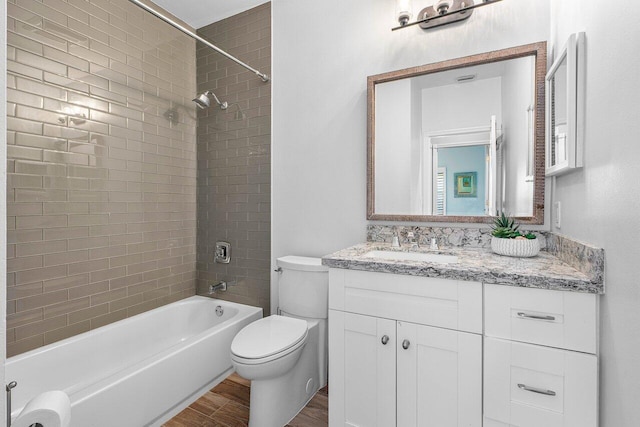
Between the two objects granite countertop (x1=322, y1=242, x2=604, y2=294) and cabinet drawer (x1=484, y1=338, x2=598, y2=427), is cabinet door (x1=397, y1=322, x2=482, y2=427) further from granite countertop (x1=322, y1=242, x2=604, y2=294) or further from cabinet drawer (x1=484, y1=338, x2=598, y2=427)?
granite countertop (x1=322, y1=242, x2=604, y2=294)

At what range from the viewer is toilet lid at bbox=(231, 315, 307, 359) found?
5.17 feet

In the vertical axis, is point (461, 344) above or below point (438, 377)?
above

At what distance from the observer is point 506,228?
161 centimetres

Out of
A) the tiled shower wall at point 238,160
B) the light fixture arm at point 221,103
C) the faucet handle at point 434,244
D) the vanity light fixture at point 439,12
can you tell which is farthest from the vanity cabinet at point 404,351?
the light fixture arm at point 221,103

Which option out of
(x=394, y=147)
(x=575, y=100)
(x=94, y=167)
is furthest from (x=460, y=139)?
(x=94, y=167)

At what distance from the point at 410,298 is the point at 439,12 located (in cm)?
156

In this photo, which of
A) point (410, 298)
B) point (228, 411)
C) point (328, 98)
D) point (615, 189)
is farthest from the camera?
point (328, 98)

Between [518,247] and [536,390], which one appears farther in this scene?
[518,247]

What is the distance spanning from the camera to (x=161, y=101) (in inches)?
95.7

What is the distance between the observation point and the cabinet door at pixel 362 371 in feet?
4.60

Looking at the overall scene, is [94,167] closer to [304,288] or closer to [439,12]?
[304,288]

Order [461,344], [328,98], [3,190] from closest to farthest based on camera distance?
1. [3,190]
2. [461,344]
3. [328,98]

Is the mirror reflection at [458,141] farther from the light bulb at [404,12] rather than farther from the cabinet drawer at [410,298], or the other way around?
the cabinet drawer at [410,298]

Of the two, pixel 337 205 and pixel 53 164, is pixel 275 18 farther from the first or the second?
pixel 53 164
